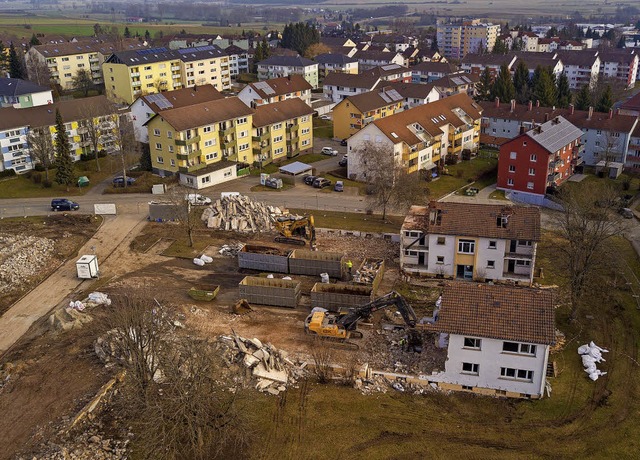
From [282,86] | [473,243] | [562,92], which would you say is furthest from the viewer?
[562,92]

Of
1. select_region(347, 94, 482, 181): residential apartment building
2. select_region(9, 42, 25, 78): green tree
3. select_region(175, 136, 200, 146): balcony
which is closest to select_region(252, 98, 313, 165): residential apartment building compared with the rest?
select_region(175, 136, 200, 146): balcony

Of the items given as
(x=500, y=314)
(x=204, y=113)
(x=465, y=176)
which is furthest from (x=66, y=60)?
(x=500, y=314)

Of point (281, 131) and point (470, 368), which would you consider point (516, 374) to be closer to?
point (470, 368)

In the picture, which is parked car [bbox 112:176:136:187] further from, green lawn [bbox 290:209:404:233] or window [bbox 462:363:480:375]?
window [bbox 462:363:480:375]

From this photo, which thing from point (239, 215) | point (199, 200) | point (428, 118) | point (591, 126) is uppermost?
point (428, 118)

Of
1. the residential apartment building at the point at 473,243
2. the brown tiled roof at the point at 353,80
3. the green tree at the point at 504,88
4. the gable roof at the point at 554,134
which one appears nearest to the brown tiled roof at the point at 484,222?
the residential apartment building at the point at 473,243
